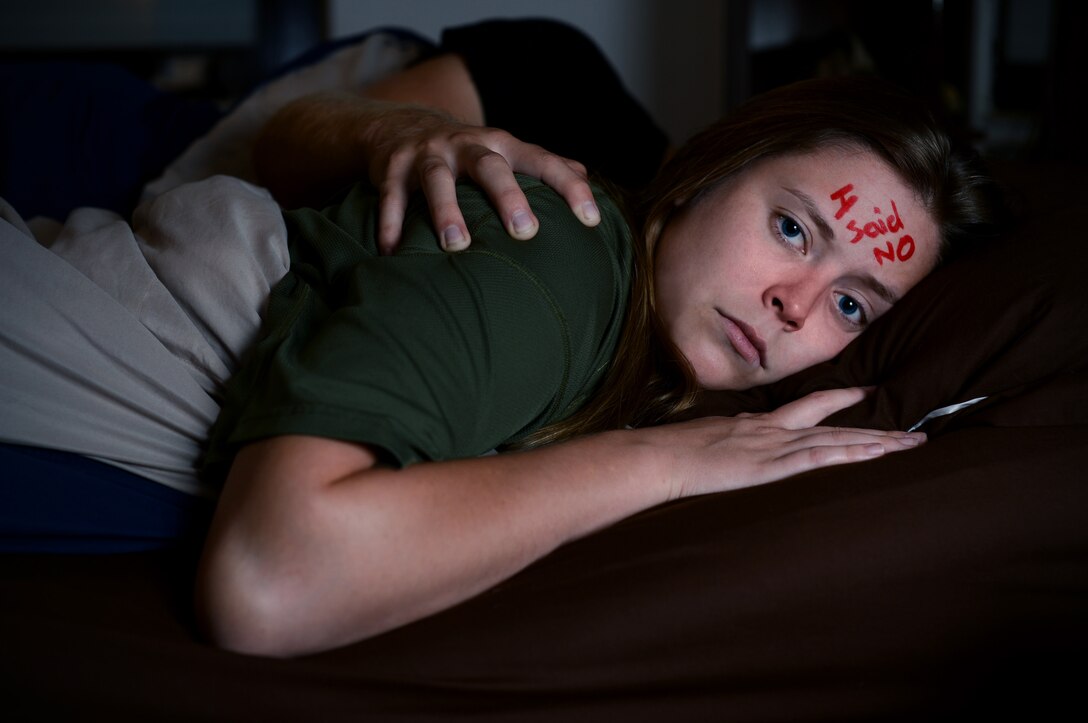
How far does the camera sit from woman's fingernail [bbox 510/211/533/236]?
0.90 metres

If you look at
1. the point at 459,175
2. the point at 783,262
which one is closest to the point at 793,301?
the point at 783,262

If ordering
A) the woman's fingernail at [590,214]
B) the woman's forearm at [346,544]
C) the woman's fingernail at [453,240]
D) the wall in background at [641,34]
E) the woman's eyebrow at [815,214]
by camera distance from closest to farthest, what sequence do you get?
the woman's forearm at [346,544] < the woman's fingernail at [453,240] < the woman's fingernail at [590,214] < the woman's eyebrow at [815,214] < the wall in background at [641,34]

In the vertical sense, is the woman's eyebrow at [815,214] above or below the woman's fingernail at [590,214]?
below

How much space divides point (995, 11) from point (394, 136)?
64.9 inches

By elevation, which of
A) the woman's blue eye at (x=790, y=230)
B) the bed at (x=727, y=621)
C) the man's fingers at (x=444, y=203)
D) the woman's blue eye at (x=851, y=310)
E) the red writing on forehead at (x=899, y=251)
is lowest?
the bed at (x=727, y=621)

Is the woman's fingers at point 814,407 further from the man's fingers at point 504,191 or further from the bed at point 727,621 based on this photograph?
the man's fingers at point 504,191

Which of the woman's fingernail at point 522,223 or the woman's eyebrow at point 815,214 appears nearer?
the woman's fingernail at point 522,223

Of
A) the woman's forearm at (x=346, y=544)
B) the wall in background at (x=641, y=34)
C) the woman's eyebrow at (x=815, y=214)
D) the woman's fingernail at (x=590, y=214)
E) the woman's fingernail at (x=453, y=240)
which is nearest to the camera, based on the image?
the woman's forearm at (x=346, y=544)

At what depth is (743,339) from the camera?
43.4 inches

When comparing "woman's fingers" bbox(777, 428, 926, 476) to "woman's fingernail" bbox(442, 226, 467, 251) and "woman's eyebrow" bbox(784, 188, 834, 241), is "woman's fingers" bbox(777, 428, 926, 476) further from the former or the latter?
"woman's fingernail" bbox(442, 226, 467, 251)

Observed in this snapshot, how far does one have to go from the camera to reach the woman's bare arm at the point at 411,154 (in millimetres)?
952

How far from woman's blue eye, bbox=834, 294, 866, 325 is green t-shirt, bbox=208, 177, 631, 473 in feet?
0.96

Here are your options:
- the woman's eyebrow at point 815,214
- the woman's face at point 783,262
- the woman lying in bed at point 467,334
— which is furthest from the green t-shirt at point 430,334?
the woman's eyebrow at point 815,214

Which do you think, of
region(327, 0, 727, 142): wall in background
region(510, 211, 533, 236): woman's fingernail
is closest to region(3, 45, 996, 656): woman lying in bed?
region(510, 211, 533, 236): woman's fingernail
